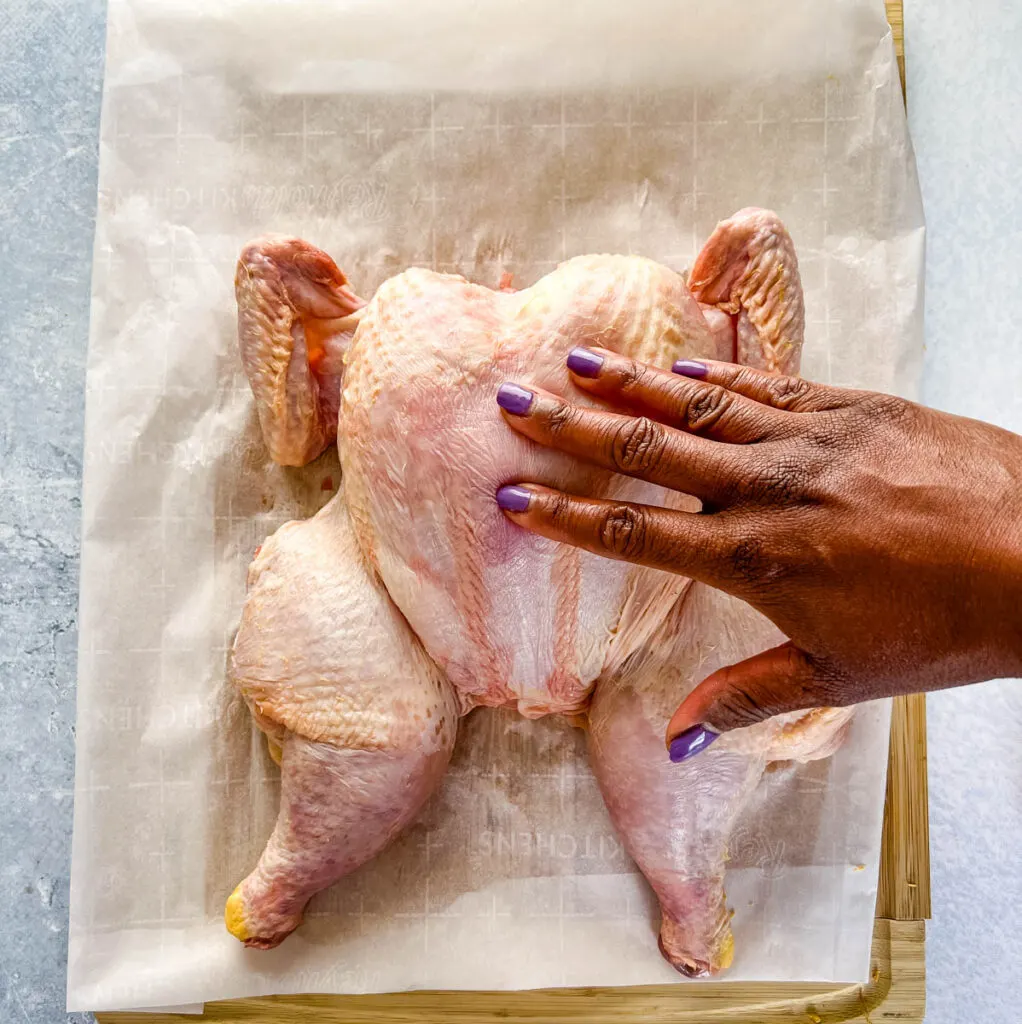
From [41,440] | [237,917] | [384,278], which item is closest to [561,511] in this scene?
[384,278]

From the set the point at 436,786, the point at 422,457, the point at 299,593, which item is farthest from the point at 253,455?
the point at 436,786

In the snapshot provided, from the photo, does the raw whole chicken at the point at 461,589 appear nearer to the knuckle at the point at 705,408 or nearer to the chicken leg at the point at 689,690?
the chicken leg at the point at 689,690

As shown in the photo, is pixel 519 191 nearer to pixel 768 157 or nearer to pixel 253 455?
pixel 768 157

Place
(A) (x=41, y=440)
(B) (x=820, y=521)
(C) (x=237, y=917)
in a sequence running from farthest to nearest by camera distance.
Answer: (A) (x=41, y=440) → (C) (x=237, y=917) → (B) (x=820, y=521)

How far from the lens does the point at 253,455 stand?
1.38 metres

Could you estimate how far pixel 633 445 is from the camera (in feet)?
3.24

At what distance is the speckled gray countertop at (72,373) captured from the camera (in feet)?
4.64

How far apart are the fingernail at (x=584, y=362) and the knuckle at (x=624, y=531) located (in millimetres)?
164

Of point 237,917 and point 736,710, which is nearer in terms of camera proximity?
point 736,710

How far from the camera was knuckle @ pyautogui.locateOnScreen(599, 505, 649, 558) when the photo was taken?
3.23 ft

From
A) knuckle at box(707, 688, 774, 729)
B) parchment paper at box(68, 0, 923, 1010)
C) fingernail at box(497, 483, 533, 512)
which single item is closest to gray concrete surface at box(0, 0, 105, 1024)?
parchment paper at box(68, 0, 923, 1010)

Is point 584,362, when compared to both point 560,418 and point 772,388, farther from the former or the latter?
point 772,388

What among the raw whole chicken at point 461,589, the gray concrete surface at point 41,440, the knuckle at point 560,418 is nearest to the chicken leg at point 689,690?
the raw whole chicken at point 461,589

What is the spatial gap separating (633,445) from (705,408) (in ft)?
0.29
